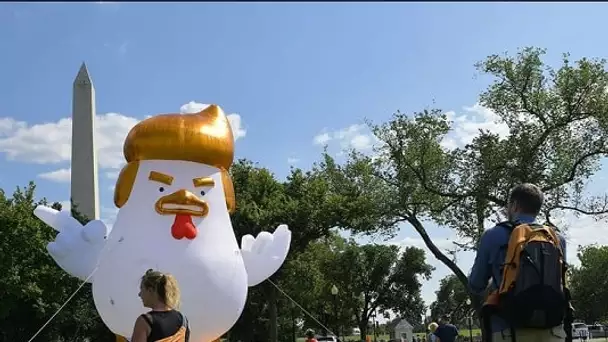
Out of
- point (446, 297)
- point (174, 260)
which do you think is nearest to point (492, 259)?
point (174, 260)

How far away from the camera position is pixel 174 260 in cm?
800

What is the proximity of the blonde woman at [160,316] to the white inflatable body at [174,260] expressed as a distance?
3.89 m

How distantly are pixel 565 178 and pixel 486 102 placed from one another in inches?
155

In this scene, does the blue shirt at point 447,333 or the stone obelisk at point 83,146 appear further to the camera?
the stone obelisk at point 83,146

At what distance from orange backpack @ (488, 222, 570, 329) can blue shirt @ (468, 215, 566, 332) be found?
15 centimetres

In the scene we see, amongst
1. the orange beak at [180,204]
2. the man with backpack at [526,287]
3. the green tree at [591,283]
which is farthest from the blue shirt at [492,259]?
the green tree at [591,283]

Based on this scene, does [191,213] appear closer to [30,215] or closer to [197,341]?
[197,341]

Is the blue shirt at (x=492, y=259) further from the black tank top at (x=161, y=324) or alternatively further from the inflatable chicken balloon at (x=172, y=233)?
the inflatable chicken balloon at (x=172, y=233)

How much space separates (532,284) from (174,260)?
500 centimetres

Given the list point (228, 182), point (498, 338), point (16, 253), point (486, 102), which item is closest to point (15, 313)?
point (16, 253)

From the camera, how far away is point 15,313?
28.2 m

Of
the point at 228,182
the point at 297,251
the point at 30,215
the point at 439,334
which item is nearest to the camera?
the point at 228,182

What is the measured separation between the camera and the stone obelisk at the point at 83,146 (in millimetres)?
29797

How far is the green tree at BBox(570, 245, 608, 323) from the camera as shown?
61156 millimetres
